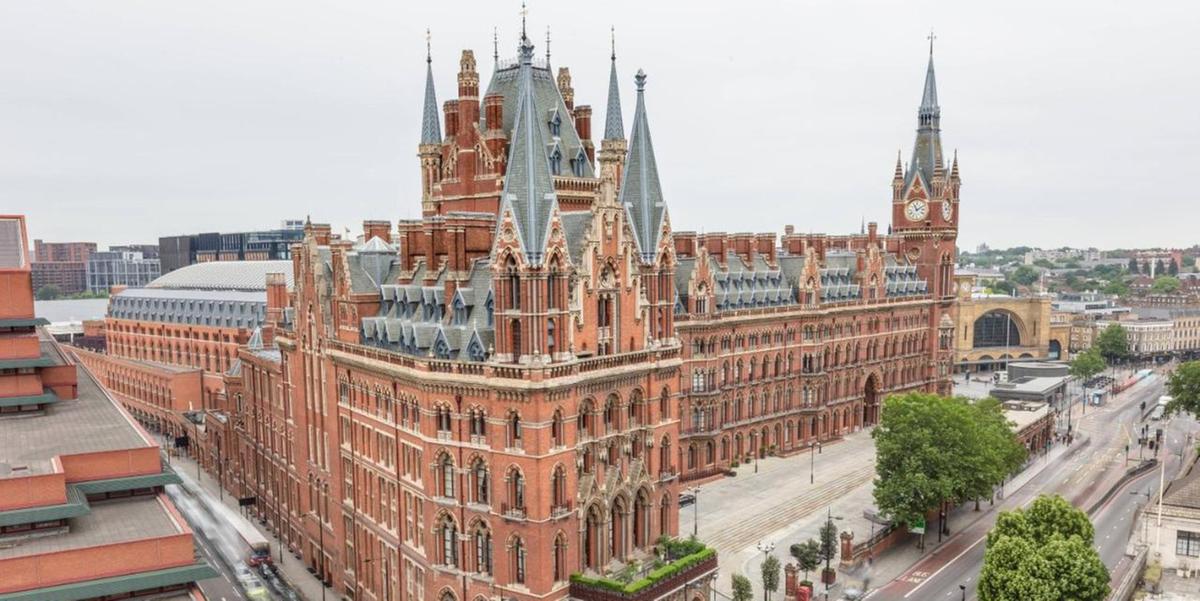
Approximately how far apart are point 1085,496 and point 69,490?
110 meters

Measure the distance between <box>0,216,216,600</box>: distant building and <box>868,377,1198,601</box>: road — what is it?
198 ft

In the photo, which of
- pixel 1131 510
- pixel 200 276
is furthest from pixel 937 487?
pixel 200 276

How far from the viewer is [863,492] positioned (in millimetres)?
106188

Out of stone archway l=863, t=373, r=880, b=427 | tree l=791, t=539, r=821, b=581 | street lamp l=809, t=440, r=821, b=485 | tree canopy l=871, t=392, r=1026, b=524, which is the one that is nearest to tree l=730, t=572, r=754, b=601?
tree l=791, t=539, r=821, b=581

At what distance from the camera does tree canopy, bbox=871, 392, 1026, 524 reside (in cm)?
8519

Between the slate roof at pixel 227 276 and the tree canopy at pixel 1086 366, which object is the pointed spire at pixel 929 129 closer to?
the tree canopy at pixel 1086 366

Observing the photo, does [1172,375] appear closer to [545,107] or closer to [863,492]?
[863,492]

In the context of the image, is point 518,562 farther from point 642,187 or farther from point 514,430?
point 642,187

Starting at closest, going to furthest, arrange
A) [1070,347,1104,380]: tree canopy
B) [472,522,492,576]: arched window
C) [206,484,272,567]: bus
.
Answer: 1. [472,522,492,576]: arched window
2. [206,484,272,567]: bus
3. [1070,347,1104,380]: tree canopy

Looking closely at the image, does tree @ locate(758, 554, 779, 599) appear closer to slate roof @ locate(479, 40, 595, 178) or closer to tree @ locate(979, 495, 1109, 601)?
tree @ locate(979, 495, 1109, 601)

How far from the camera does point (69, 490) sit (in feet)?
171

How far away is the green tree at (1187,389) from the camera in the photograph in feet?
412

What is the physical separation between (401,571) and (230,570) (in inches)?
1148

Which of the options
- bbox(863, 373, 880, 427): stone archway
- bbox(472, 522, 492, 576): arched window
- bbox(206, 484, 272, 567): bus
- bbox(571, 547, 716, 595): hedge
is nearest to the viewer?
bbox(571, 547, 716, 595): hedge
